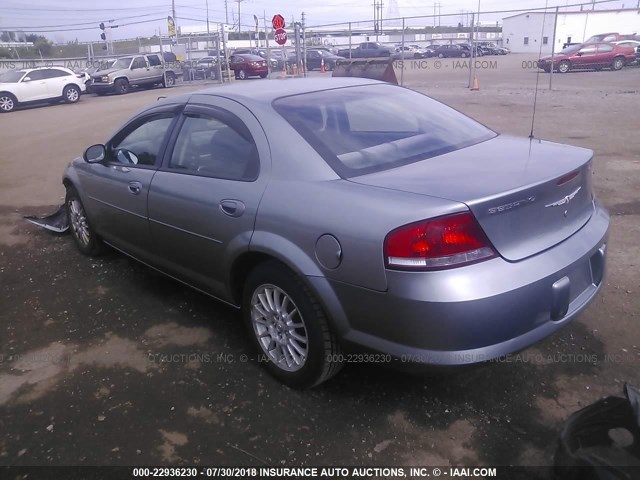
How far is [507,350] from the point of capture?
2.42m

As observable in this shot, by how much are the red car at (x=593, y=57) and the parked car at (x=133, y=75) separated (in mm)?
19442

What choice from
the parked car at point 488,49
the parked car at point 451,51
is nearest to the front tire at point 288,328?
the parked car at point 451,51

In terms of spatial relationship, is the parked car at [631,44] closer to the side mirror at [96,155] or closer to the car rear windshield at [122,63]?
the car rear windshield at [122,63]

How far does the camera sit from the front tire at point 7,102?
68.1 ft

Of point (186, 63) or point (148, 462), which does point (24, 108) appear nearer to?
point (186, 63)

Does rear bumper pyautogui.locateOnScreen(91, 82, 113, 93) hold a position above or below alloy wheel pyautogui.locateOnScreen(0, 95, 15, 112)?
above

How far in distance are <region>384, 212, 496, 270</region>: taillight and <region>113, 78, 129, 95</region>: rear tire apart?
25.8m

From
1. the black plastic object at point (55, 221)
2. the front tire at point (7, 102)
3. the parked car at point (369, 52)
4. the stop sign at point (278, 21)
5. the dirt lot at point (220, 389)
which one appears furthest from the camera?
the parked car at point (369, 52)

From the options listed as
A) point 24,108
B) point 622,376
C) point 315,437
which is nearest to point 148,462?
point 315,437

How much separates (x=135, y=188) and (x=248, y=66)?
92.4 ft

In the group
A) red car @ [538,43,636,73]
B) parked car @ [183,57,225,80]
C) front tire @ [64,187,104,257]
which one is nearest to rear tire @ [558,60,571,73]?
red car @ [538,43,636,73]

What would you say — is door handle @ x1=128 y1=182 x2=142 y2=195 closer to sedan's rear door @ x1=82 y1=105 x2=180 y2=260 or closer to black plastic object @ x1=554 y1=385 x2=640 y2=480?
sedan's rear door @ x1=82 y1=105 x2=180 y2=260

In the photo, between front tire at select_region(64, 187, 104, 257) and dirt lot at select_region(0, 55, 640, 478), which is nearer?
dirt lot at select_region(0, 55, 640, 478)

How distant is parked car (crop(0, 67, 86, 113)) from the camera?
20922 millimetres
